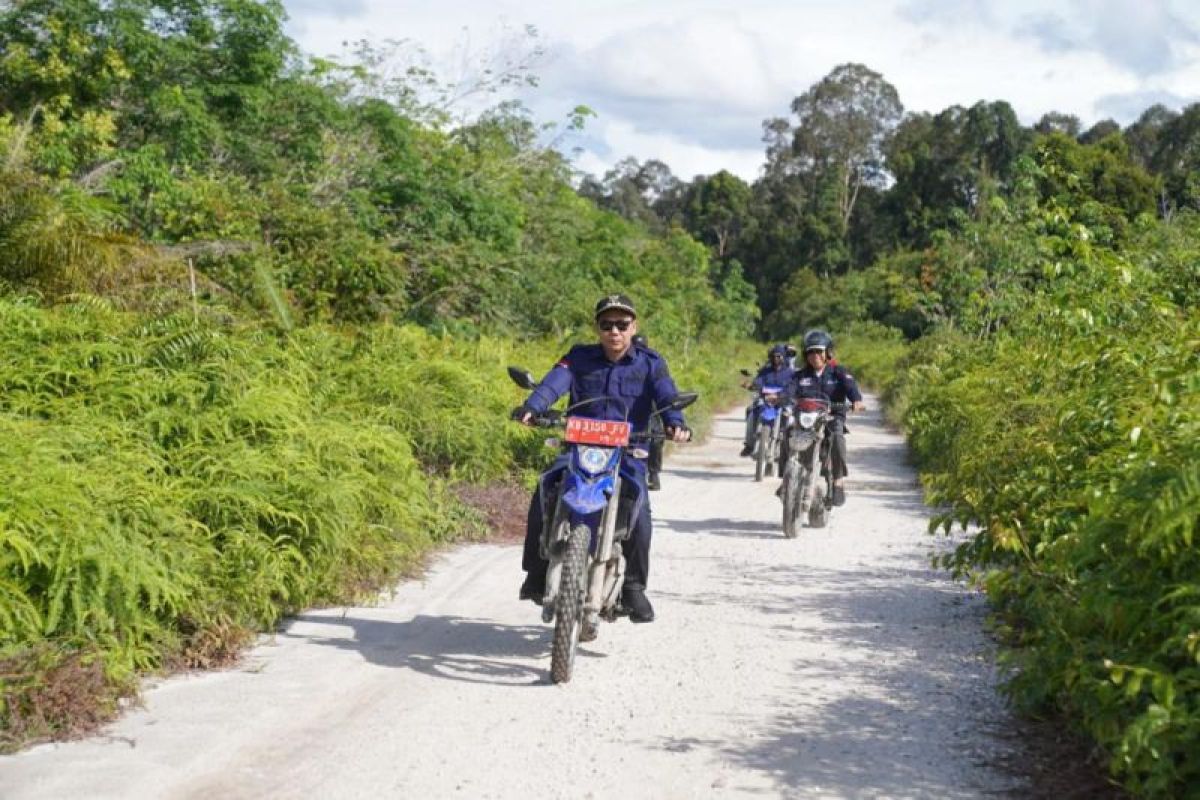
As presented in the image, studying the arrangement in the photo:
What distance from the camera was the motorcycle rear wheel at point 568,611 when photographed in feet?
21.4

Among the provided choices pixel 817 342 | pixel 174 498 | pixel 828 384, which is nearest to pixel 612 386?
pixel 174 498

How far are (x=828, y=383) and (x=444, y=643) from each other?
6325 mm

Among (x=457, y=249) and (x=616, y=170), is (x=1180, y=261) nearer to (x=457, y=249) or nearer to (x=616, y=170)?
(x=457, y=249)

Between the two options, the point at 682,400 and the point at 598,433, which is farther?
the point at 682,400

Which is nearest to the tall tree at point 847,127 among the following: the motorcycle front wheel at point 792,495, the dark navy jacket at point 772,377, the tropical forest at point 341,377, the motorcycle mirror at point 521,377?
the tropical forest at point 341,377

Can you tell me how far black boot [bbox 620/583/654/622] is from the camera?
7375 mm

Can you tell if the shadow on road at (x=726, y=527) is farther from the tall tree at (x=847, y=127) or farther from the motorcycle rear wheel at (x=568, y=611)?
the tall tree at (x=847, y=127)

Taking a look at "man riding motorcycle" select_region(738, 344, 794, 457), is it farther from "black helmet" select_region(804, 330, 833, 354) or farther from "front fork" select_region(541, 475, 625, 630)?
"front fork" select_region(541, 475, 625, 630)

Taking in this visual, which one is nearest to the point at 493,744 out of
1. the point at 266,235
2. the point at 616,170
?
the point at 266,235

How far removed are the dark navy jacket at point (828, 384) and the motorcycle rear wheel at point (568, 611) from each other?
6.28 m

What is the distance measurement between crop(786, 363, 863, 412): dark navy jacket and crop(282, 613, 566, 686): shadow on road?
5.38m

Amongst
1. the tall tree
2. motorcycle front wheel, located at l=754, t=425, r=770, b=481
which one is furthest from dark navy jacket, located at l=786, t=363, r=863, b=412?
the tall tree

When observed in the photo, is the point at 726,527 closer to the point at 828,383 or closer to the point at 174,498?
the point at 828,383

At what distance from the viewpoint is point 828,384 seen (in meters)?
12.7
